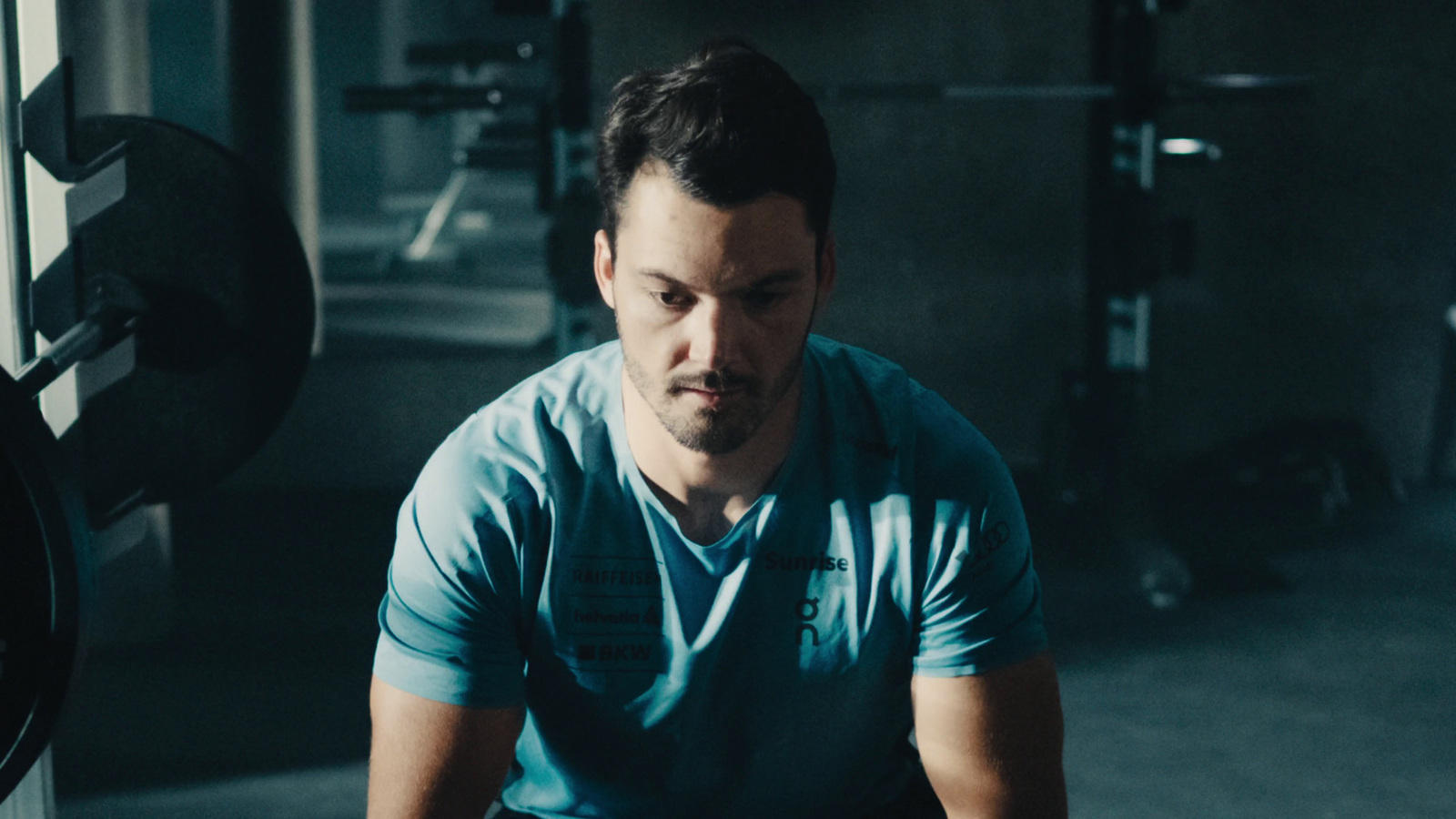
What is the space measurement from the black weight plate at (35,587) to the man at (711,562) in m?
0.28

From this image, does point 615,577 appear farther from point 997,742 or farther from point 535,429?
point 997,742

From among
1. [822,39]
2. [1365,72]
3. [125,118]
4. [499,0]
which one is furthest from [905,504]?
[1365,72]

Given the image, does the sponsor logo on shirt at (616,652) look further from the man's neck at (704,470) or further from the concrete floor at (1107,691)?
the concrete floor at (1107,691)

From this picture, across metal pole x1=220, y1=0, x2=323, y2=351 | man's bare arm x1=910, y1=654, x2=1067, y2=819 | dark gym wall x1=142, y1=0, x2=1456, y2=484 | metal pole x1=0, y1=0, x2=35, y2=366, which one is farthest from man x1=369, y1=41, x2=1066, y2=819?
metal pole x1=220, y1=0, x2=323, y2=351

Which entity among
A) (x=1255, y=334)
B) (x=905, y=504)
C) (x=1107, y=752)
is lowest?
(x=1107, y=752)

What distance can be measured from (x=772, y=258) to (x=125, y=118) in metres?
1.08

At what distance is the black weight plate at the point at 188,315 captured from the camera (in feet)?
5.66

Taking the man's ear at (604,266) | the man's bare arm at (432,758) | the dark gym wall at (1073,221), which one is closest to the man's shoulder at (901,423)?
the man's ear at (604,266)

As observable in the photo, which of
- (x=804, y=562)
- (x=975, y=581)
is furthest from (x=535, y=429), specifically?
(x=975, y=581)

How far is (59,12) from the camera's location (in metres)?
1.47

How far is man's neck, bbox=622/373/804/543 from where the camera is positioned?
1.12 metres

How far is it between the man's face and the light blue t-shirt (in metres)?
0.09

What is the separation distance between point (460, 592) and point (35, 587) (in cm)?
40

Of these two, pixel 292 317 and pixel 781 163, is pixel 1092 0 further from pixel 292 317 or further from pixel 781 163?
pixel 781 163
